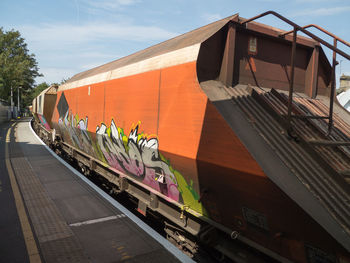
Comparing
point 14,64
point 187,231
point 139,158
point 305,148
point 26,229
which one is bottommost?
point 26,229

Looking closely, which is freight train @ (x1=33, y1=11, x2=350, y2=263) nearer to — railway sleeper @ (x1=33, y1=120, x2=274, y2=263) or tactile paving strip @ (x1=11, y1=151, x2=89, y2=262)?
railway sleeper @ (x1=33, y1=120, x2=274, y2=263)

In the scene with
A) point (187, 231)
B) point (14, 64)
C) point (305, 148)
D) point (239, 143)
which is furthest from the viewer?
point (14, 64)

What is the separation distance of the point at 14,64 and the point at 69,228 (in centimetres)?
5015

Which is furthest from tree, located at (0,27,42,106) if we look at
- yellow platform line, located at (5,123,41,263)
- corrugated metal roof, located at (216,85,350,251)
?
corrugated metal roof, located at (216,85,350,251)

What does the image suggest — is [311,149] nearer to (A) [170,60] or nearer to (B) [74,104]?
(A) [170,60]

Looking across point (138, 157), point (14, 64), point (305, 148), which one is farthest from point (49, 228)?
point (14, 64)

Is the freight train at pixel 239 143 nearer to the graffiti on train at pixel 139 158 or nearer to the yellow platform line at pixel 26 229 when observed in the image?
the graffiti on train at pixel 139 158

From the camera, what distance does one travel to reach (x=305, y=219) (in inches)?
97.8

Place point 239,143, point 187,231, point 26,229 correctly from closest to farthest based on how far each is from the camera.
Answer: point 239,143 → point 187,231 → point 26,229

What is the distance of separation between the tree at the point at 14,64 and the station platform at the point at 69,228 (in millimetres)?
38645

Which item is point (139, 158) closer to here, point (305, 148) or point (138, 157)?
point (138, 157)

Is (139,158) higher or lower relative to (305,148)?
lower

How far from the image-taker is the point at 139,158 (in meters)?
5.29

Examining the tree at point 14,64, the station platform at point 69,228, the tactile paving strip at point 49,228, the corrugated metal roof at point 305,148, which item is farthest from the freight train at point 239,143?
the tree at point 14,64
